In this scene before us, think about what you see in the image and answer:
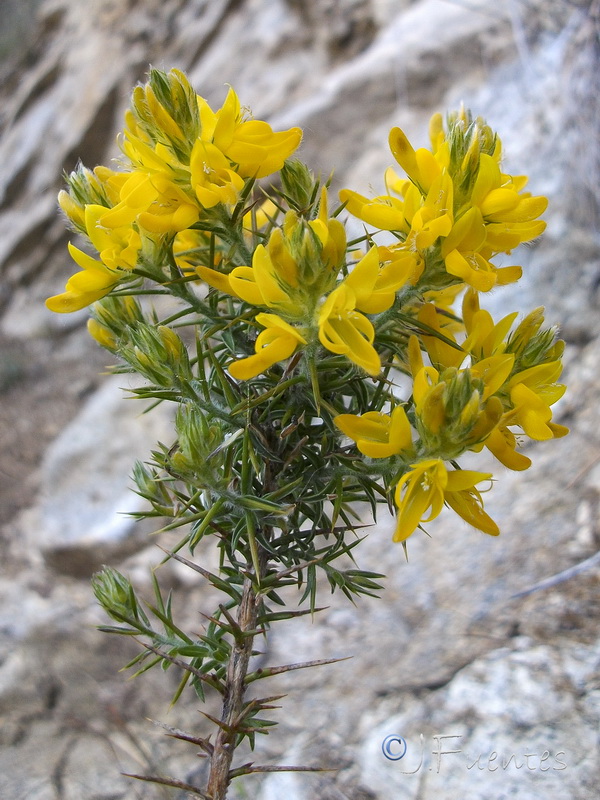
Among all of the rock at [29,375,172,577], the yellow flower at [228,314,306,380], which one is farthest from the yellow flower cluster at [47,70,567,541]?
the rock at [29,375,172,577]

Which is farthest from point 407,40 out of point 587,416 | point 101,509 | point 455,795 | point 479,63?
point 455,795

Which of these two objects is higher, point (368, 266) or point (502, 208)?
point (502, 208)

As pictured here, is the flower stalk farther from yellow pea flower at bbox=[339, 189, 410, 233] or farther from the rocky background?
the rocky background

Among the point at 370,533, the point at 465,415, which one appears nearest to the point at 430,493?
the point at 465,415

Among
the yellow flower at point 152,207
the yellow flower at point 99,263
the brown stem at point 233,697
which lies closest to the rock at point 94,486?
the brown stem at point 233,697

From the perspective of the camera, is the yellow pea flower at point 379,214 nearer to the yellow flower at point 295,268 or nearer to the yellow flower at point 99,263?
the yellow flower at point 295,268

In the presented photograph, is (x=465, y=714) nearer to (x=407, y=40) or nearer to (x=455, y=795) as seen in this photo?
(x=455, y=795)

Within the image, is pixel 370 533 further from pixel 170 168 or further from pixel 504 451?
pixel 170 168
